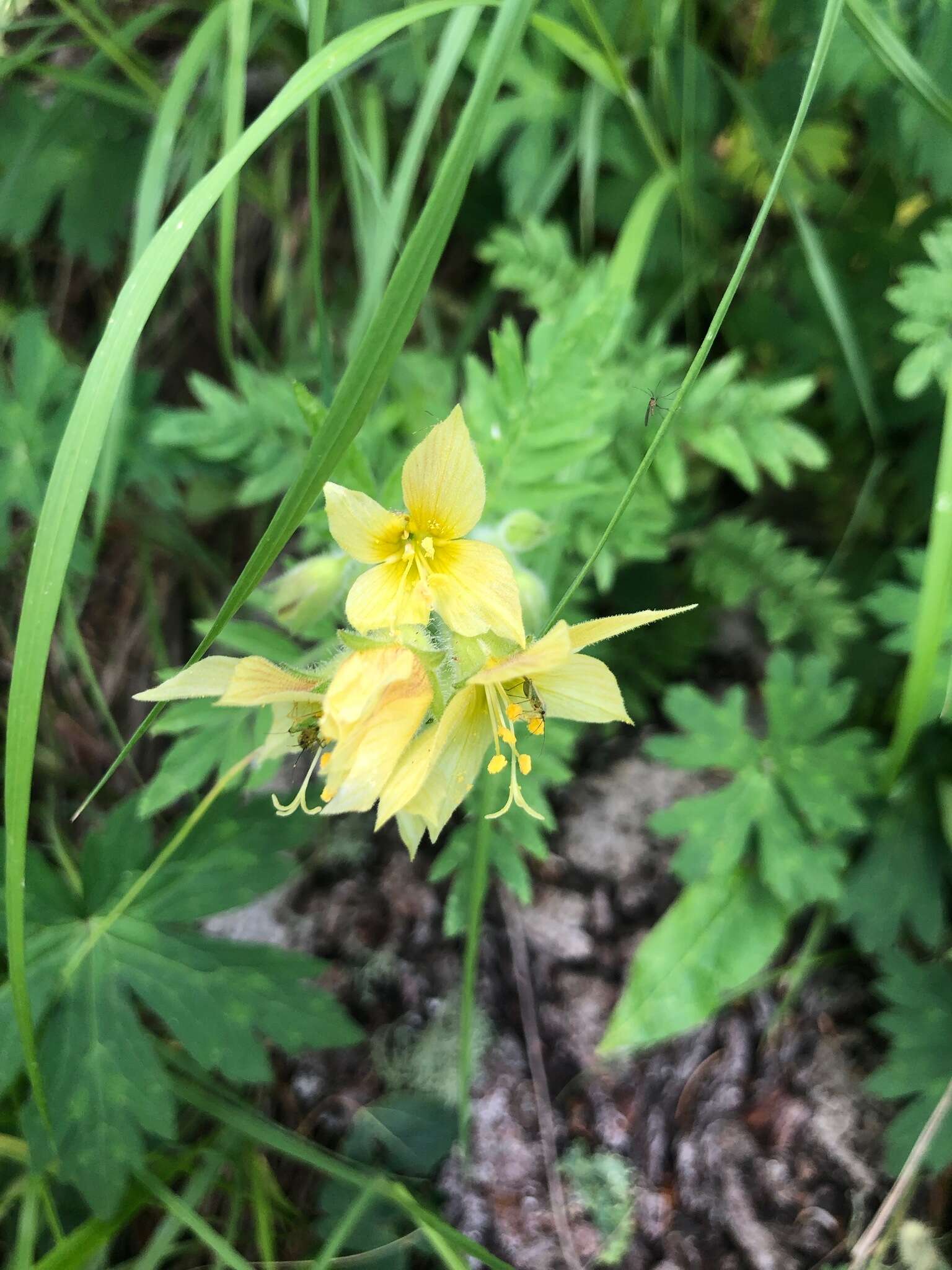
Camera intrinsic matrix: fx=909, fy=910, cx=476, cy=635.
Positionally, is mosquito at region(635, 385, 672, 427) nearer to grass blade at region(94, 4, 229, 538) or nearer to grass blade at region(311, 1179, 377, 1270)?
grass blade at region(94, 4, 229, 538)

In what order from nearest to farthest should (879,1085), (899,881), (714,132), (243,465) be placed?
(879,1085) < (899,881) < (243,465) < (714,132)

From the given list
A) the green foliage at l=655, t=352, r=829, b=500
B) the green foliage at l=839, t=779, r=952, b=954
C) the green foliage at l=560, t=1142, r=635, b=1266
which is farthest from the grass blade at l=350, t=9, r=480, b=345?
the green foliage at l=560, t=1142, r=635, b=1266

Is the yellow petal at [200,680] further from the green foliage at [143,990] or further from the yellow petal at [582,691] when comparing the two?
the green foliage at [143,990]

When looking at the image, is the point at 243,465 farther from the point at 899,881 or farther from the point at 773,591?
the point at 899,881

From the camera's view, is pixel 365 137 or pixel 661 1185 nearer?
pixel 661 1185

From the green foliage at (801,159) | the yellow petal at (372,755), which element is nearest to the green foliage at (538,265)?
the green foliage at (801,159)

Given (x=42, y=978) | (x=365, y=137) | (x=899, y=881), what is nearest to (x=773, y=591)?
(x=899, y=881)

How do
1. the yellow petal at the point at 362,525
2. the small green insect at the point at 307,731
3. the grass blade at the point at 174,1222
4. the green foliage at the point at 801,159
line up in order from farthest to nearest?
the green foliage at the point at 801,159, the grass blade at the point at 174,1222, the small green insect at the point at 307,731, the yellow petal at the point at 362,525
